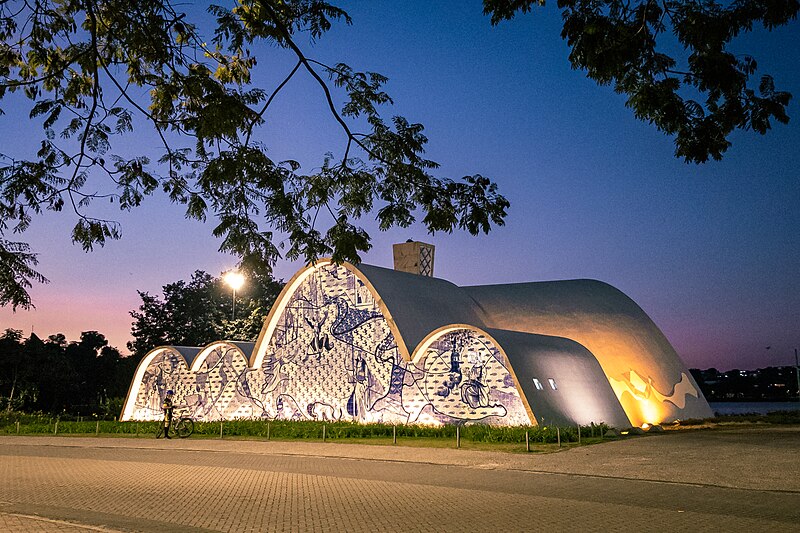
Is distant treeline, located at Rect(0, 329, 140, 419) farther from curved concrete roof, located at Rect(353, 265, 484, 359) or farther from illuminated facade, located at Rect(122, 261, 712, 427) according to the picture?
curved concrete roof, located at Rect(353, 265, 484, 359)

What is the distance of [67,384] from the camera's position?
5000 cm

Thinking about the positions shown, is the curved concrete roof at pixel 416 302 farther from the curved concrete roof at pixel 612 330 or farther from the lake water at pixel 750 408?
the lake water at pixel 750 408

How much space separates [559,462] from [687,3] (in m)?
11.0

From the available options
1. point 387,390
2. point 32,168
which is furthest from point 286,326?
point 32,168

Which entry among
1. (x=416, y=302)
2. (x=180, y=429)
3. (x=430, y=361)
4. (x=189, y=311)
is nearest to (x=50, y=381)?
(x=189, y=311)

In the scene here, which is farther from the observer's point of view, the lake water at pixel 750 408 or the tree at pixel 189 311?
the tree at pixel 189 311

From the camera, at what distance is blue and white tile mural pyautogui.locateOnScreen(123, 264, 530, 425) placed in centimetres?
2350

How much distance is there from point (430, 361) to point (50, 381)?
33373 millimetres

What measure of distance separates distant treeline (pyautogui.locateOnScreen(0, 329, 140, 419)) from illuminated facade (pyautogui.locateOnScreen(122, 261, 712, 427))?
11.1 metres

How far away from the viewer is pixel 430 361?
80.1 ft

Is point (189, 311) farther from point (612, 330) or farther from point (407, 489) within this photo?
point (407, 489)

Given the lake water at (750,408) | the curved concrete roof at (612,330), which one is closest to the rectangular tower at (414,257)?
the curved concrete roof at (612,330)

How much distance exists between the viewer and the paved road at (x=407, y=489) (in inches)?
348

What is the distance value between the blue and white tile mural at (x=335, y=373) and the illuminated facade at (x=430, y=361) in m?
0.05
